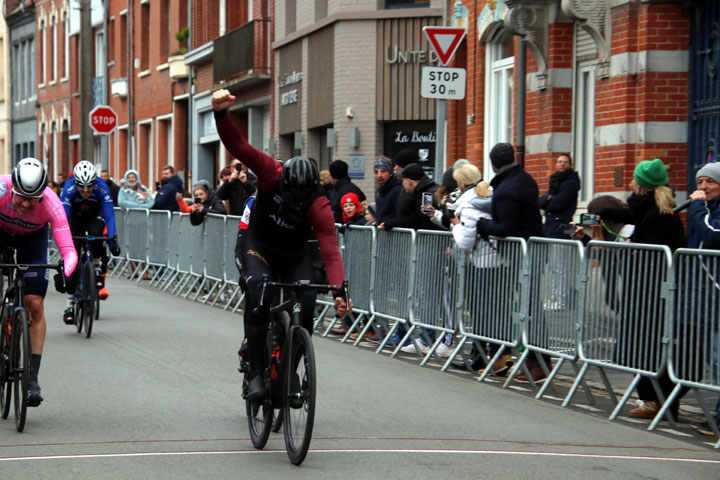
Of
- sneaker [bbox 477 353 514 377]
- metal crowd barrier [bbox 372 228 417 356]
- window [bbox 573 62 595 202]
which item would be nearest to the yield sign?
metal crowd barrier [bbox 372 228 417 356]

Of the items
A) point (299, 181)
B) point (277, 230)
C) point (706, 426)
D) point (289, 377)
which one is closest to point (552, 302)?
point (706, 426)

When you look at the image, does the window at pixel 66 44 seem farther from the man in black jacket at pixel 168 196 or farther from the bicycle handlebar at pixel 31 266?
the bicycle handlebar at pixel 31 266

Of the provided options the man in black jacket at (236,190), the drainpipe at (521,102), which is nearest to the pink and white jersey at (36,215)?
the man in black jacket at (236,190)

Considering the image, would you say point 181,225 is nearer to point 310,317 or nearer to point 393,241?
point 393,241

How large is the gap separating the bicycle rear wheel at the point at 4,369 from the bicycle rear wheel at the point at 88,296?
16.3ft

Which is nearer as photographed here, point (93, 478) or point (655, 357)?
point (93, 478)

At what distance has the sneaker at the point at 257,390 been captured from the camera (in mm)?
8219

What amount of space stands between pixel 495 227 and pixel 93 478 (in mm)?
5163

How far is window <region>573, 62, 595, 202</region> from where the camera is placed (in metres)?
18.2

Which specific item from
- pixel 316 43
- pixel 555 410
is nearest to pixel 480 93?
pixel 316 43

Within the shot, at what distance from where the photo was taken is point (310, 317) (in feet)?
26.9

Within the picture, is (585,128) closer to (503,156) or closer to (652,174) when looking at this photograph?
(503,156)

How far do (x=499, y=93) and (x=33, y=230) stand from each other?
41.2 ft

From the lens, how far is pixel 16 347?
9031 millimetres
